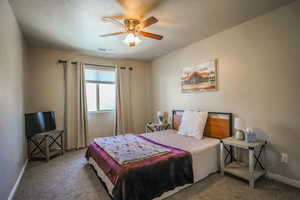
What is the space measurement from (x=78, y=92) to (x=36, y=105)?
38.5 inches

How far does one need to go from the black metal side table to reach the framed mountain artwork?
10.8 feet

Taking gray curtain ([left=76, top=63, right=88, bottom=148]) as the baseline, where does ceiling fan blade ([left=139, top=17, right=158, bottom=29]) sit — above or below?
above

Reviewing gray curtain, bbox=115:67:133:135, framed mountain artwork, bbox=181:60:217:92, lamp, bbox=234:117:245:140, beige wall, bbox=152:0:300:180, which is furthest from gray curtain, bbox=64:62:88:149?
lamp, bbox=234:117:245:140

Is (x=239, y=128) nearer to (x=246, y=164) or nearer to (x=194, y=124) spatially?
(x=246, y=164)

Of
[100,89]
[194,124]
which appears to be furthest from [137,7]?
[100,89]

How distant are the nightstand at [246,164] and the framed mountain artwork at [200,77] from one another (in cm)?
121

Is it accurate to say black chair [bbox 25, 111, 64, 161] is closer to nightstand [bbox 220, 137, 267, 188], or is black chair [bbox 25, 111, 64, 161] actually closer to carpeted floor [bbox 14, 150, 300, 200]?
carpeted floor [bbox 14, 150, 300, 200]

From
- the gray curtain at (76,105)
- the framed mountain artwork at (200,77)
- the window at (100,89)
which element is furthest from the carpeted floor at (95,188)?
the window at (100,89)

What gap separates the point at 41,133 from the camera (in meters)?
3.32

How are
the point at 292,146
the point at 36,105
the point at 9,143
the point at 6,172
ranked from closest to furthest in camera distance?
the point at 6,172 → the point at 9,143 → the point at 292,146 → the point at 36,105

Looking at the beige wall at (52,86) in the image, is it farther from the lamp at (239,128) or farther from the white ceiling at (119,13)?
the lamp at (239,128)

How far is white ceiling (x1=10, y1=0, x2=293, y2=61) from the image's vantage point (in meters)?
2.09

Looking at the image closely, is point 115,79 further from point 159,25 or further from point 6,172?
point 6,172

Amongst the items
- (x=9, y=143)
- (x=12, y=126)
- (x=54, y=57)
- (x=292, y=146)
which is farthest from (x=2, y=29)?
(x=292, y=146)
